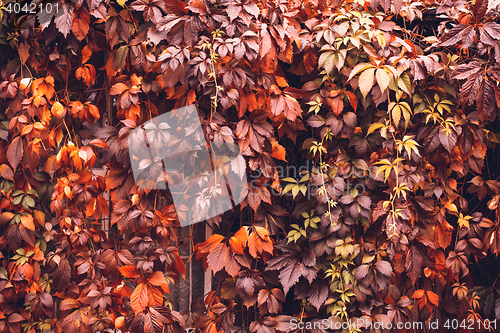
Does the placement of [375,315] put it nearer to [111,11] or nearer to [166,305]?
[166,305]

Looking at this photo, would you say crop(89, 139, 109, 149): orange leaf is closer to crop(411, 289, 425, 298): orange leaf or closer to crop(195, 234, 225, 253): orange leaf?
crop(195, 234, 225, 253): orange leaf

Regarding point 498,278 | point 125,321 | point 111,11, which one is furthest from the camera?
point 498,278

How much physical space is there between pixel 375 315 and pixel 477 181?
88 cm

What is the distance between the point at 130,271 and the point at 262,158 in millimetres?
799

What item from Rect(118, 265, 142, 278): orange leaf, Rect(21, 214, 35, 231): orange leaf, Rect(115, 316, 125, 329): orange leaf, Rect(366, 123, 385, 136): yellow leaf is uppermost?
Rect(366, 123, 385, 136): yellow leaf

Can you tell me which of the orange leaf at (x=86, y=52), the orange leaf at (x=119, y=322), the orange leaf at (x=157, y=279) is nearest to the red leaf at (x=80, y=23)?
the orange leaf at (x=86, y=52)

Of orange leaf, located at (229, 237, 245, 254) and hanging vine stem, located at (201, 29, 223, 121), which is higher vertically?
hanging vine stem, located at (201, 29, 223, 121)

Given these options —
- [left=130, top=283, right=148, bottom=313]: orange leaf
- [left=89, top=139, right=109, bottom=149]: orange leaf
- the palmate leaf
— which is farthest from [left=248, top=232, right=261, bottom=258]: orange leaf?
[left=89, top=139, right=109, bottom=149]: orange leaf

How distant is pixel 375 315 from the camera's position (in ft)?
5.38

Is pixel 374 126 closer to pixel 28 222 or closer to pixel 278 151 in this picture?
pixel 278 151

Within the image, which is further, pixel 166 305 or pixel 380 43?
pixel 166 305

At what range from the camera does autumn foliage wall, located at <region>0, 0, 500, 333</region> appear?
1.54 meters

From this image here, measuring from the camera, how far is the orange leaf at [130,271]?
1.55 m

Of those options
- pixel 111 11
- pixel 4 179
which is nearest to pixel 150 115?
pixel 111 11
